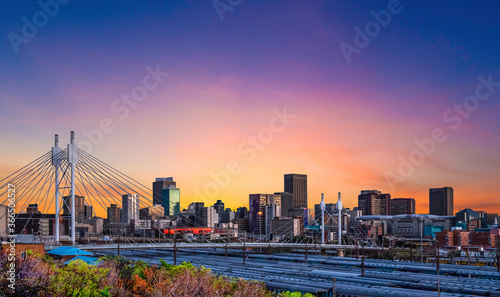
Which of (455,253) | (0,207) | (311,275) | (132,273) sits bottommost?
(455,253)

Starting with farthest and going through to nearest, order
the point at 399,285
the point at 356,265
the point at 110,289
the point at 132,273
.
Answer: the point at 356,265 < the point at 399,285 < the point at 132,273 < the point at 110,289

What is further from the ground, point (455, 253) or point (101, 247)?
point (101, 247)

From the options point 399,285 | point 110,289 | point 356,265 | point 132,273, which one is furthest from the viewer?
point 356,265

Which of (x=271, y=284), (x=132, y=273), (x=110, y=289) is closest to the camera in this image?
(x=110, y=289)

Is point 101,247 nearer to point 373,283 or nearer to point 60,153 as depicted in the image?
point 60,153

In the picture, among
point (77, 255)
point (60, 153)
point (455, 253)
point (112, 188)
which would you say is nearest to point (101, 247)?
point (112, 188)

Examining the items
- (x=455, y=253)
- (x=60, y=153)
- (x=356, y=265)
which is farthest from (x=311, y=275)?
(x=455, y=253)

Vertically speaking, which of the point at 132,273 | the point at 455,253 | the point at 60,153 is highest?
the point at 60,153

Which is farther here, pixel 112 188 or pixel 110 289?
pixel 112 188

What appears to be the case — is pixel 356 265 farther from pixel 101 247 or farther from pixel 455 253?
pixel 455 253
